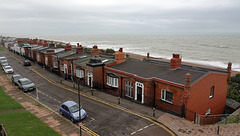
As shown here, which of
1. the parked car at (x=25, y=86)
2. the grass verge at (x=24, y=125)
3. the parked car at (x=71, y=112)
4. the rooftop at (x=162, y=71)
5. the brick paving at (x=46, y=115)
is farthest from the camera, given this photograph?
the parked car at (x=25, y=86)

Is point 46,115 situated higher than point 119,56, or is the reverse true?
point 119,56

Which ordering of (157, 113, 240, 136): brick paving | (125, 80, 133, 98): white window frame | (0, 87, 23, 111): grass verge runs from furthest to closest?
(125, 80, 133, 98): white window frame
(0, 87, 23, 111): grass verge
(157, 113, 240, 136): brick paving

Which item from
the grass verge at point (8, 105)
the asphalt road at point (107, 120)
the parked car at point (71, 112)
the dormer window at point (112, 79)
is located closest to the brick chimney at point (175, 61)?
the dormer window at point (112, 79)

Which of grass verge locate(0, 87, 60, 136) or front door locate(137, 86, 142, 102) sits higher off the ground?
front door locate(137, 86, 142, 102)

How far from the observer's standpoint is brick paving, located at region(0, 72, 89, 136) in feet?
53.0

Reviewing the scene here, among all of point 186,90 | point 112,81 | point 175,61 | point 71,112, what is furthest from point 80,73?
point 186,90

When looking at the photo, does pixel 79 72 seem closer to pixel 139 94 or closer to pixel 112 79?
pixel 112 79

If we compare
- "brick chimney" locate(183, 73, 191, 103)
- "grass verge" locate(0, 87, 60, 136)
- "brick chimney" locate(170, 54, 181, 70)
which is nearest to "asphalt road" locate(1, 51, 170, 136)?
"grass verge" locate(0, 87, 60, 136)

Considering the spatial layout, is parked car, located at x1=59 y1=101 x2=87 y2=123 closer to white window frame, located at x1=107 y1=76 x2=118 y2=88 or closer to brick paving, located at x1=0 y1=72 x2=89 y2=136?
brick paving, located at x1=0 y1=72 x2=89 y2=136

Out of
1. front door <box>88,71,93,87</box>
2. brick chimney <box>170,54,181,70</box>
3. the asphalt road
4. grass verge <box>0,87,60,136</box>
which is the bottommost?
the asphalt road

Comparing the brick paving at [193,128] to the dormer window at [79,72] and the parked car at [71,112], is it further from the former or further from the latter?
the dormer window at [79,72]

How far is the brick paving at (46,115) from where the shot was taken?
1616 centimetres

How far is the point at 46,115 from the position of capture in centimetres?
1905

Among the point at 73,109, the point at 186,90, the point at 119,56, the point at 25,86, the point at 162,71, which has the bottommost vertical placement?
the point at 73,109
